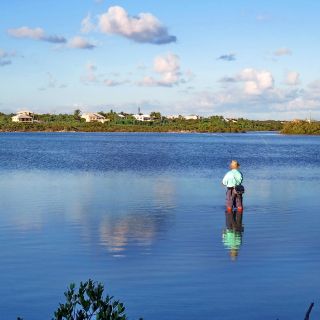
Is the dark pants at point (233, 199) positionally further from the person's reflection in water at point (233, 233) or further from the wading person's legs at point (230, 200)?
the person's reflection in water at point (233, 233)

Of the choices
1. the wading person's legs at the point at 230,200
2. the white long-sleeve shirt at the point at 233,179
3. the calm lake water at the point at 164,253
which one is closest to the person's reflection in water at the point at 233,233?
the calm lake water at the point at 164,253

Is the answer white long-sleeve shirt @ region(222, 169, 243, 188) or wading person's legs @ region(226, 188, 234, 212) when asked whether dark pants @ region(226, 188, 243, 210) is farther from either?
white long-sleeve shirt @ region(222, 169, 243, 188)

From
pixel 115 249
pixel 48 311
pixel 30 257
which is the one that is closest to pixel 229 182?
pixel 115 249

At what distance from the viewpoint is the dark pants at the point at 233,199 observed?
21.4 meters

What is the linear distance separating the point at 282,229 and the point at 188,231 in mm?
2616

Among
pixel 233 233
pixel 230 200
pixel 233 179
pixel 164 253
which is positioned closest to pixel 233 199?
pixel 230 200

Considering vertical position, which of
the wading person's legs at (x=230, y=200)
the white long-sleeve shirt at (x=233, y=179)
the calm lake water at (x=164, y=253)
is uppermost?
the white long-sleeve shirt at (x=233, y=179)

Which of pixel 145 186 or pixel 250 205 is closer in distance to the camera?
pixel 250 205

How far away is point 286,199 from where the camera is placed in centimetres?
2616

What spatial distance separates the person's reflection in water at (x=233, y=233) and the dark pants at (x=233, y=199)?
426 millimetres

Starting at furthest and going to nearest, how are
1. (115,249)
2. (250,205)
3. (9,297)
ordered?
(250,205) → (115,249) → (9,297)

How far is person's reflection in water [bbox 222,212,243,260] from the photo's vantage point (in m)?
14.8

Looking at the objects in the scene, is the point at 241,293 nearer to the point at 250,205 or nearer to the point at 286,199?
the point at 250,205

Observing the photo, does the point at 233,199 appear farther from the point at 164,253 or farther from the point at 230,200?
the point at 164,253
